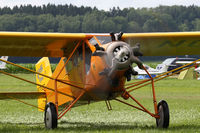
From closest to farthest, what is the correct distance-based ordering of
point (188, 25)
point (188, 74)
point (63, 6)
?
1. point (188, 25)
2. point (188, 74)
3. point (63, 6)

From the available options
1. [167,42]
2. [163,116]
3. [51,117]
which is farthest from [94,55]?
[167,42]

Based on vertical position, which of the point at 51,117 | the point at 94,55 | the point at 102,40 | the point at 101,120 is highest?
the point at 102,40

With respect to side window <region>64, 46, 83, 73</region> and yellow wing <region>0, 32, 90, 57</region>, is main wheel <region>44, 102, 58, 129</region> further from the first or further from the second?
yellow wing <region>0, 32, 90, 57</region>

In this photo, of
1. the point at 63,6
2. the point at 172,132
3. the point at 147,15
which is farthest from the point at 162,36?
the point at 63,6

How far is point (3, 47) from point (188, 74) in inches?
1324

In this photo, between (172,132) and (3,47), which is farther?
(3,47)

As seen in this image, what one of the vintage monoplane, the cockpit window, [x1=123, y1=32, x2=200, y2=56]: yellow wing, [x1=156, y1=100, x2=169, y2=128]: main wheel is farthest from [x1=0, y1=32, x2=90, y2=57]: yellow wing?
[x1=156, y1=100, x2=169, y2=128]: main wheel

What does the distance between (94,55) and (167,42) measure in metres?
2.33

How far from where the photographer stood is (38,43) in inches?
349

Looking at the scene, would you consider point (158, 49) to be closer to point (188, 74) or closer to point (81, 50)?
point (81, 50)

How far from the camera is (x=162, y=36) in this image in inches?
350

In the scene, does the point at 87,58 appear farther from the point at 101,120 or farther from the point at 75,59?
the point at 101,120

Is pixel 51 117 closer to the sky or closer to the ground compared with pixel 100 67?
closer to the ground

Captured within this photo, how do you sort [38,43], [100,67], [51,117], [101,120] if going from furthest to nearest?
1. [101,120]
2. [38,43]
3. [51,117]
4. [100,67]
